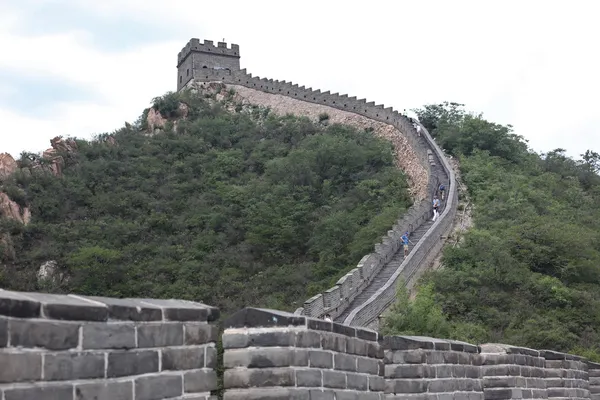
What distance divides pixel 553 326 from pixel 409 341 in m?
15.4

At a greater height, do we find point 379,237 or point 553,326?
point 379,237

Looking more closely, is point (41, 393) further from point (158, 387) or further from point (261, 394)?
point (261, 394)

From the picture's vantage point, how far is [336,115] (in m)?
46.3

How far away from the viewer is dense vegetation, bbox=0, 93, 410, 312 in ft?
96.6

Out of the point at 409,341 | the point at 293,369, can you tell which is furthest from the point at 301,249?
the point at 293,369

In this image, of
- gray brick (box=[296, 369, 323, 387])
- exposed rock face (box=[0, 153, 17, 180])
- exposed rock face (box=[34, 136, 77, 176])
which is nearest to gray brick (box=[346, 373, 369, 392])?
gray brick (box=[296, 369, 323, 387])

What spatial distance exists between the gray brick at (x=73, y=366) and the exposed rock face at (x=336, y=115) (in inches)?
1226

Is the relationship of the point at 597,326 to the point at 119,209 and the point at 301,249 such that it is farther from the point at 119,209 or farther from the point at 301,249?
the point at 119,209

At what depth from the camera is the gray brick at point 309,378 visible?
5.15 metres

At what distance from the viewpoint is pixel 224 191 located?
3853cm

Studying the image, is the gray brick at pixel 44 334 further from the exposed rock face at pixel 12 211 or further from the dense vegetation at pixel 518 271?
the exposed rock face at pixel 12 211

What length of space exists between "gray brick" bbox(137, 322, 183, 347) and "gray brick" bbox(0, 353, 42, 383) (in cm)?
Result: 68

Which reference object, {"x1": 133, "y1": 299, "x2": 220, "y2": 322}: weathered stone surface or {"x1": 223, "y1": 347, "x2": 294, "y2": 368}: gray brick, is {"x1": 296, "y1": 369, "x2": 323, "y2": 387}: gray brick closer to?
{"x1": 223, "y1": 347, "x2": 294, "y2": 368}: gray brick

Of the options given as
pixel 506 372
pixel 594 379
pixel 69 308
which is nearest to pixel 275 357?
pixel 69 308
